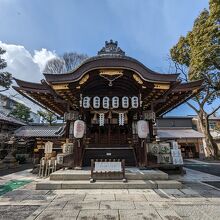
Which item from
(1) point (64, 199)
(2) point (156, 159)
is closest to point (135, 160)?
(2) point (156, 159)

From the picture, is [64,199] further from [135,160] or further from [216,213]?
[135,160]

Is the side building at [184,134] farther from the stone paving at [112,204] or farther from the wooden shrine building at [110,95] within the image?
the stone paving at [112,204]

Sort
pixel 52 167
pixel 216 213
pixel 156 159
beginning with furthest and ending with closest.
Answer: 1. pixel 52 167
2. pixel 156 159
3. pixel 216 213

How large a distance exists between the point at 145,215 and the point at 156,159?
16.1ft

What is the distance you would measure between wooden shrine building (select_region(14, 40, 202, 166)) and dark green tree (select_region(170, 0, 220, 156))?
28.1ft

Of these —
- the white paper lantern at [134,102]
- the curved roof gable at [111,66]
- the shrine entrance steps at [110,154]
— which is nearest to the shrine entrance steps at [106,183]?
the shrine entrance steps at [110,154]

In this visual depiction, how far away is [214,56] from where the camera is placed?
56.9 ft

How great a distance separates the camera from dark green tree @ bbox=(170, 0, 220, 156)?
17438 mm

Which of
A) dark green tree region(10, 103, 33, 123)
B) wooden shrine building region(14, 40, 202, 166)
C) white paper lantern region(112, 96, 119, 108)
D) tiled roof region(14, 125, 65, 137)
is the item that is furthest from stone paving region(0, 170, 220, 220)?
dark green tree region(10, 103, 33, 123)

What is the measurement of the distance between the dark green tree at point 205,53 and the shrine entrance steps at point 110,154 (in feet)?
34.5

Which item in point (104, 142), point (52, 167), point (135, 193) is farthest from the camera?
point (104, 142)

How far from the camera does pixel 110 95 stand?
1015cm

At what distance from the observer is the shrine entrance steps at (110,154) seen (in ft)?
32.3

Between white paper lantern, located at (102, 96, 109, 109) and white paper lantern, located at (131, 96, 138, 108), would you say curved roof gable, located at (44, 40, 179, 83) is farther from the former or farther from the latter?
white paper lantern, located at (102, 96, 109, 109)
